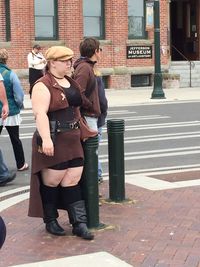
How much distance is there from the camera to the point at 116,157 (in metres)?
6.90

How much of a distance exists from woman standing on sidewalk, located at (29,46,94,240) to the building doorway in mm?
25920

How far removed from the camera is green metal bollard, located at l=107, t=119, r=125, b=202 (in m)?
6.79

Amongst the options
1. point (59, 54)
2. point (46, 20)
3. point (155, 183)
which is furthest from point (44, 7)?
point (59, 54)

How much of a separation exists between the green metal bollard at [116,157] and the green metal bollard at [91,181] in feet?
2.61

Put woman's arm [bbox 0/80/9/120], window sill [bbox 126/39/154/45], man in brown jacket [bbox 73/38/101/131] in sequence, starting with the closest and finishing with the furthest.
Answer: man in brown jacket [bbox 73/38/101/131]
woman's arm [bbox 0/80/9/120]
window sill [bbox 126/39/154/45]

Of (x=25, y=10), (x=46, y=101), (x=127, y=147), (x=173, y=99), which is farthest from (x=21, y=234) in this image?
(x=25, y=10)

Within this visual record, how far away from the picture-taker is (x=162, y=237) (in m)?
5.71

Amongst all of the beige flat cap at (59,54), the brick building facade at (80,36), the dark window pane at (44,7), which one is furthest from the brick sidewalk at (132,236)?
the dark window pane at (44,7)

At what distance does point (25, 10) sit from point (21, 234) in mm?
18750

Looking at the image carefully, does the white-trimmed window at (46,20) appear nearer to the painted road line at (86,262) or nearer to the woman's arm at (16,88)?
the woman's arm at (16,88)


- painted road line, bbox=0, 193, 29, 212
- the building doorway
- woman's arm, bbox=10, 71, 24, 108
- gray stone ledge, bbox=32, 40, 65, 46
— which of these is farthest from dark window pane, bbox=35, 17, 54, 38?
painted road line, bbox=0, 193, 29, 212

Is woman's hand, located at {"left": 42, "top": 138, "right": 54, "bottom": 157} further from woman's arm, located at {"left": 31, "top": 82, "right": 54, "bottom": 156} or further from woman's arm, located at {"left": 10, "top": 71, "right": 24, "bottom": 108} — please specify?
woman's arm, located at {"left": 10, "top": 71, "right": 24, "bottom": 108}

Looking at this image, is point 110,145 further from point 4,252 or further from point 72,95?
point 4,252

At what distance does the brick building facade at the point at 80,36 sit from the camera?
2348 centimetres
